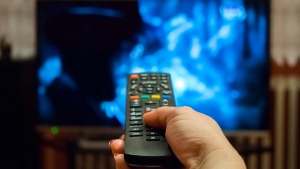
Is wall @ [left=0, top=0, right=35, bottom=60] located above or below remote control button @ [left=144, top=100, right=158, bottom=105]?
above

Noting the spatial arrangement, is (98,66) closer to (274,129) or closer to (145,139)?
(274,129)

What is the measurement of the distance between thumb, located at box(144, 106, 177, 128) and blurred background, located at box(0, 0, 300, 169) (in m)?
0.78

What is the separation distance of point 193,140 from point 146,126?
11 cm

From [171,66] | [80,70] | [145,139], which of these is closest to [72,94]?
[80,70]

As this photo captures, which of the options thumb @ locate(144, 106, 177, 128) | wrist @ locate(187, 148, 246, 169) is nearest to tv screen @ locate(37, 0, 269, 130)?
thumb @ locate(144, 106, 177, 128)

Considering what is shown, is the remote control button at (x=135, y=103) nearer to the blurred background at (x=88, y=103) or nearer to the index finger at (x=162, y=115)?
the index finger at (x=162, y=115)

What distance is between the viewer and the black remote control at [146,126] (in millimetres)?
709

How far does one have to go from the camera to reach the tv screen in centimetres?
152

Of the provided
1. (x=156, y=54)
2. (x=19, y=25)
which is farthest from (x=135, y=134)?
(x=19, y=25)

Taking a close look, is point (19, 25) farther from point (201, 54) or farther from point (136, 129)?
point (136, 129)

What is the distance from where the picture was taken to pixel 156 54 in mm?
1535

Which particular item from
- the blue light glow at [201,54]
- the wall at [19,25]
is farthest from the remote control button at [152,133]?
the wall at [19,25]

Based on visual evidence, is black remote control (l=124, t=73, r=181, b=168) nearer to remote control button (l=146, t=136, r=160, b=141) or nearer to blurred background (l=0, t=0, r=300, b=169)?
remote control button (l=146, t=136, r=160, b=141)

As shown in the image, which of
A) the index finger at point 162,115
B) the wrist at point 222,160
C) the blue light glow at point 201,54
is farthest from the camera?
the blue light glow at point 201,54
